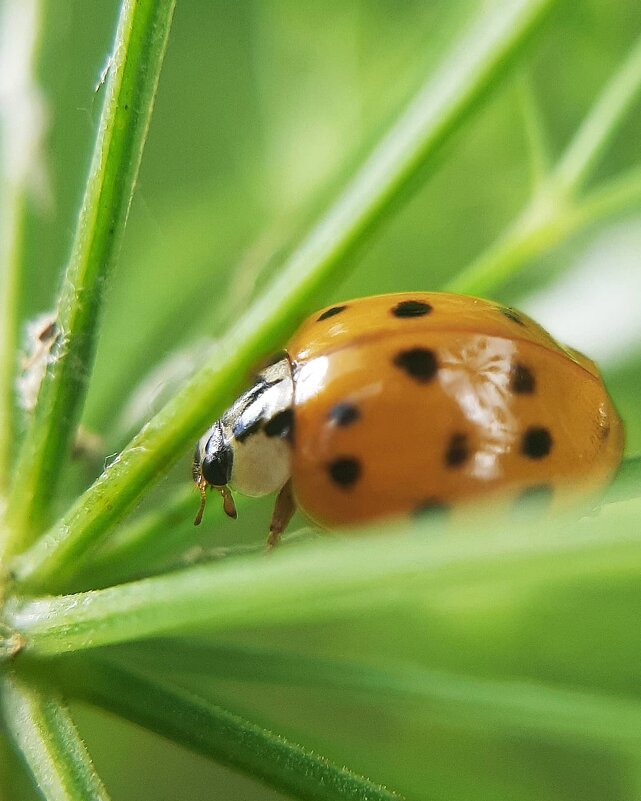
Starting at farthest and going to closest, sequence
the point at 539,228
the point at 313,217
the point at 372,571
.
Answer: the point at 313,217, the point at 539,228, the point at 372,571

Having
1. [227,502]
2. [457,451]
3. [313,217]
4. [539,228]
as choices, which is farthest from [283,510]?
[313,217]

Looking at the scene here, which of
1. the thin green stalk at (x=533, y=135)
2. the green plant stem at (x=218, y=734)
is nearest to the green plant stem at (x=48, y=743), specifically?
the green plant stem at (x=218, y=734)

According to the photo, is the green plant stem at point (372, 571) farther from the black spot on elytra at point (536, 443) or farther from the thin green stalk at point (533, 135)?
the thin green stalk at point (533, 135)

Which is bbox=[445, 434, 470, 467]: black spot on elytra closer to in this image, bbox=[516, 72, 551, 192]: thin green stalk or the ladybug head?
the ladybug head

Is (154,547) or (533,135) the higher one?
(533,135)

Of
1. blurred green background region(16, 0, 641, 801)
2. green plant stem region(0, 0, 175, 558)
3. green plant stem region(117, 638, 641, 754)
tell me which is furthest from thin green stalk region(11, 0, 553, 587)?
blurred green background region(16, 0, 641, 801)

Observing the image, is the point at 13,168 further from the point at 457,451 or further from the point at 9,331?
the point at 457,451

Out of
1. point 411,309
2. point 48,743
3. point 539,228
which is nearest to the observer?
point 48,743
